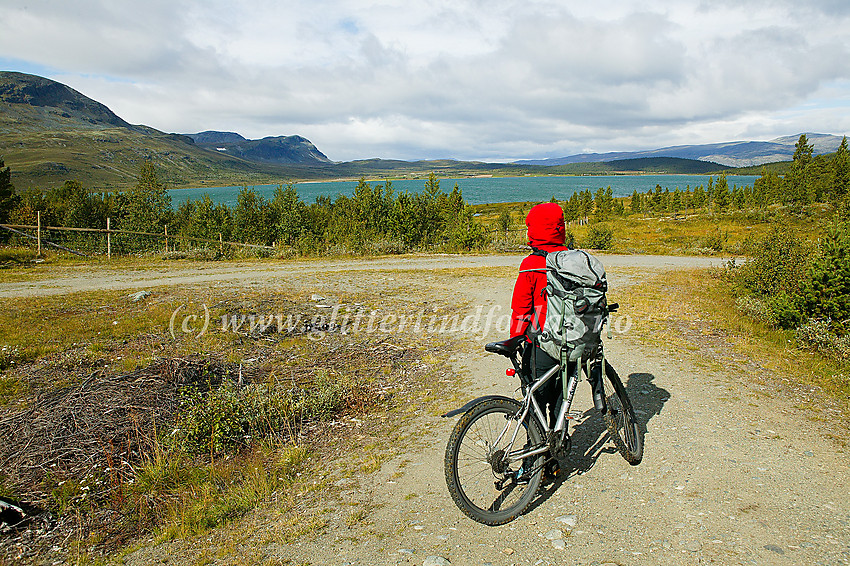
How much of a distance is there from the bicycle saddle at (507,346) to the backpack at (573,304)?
0.16 meters

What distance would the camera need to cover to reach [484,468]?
13.0 ft

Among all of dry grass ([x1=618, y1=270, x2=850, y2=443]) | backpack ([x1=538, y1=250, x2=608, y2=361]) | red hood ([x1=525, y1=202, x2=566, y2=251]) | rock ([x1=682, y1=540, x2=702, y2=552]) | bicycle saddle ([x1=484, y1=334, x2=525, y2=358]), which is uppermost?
red hood ([x1=525, y1=202, x2=566, y2=251])

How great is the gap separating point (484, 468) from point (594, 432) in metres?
1.54

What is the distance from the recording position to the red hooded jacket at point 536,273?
360cm

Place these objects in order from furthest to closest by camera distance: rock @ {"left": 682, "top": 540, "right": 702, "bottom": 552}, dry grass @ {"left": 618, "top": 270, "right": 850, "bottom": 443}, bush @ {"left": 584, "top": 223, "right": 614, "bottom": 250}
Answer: bush @ {"left": 584, "top": 223, "right": 614, "bottom": 250} → dry grass @ {"left": 618, "top": 270, "right": 850, "bottom": 443} → rock @ {"left": 682, "top": 540, "right": 702, "bottom": 552}

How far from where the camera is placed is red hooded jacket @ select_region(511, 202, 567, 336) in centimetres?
360

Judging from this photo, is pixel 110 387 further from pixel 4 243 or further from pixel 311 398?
pixel 4 243

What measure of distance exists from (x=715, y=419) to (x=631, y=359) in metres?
2.25

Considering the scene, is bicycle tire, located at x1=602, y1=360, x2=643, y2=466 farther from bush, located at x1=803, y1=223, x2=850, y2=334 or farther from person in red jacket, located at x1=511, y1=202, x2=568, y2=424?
bush, located at x1=803, y1=223, x2=850, y2=334

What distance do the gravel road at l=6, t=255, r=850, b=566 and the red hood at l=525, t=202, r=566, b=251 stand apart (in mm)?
1970

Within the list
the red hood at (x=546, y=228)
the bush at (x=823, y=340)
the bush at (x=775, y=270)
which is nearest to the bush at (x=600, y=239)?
the bush at (x=775, y=270)

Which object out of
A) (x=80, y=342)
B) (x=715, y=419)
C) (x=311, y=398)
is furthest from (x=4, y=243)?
(x=715, y=419)

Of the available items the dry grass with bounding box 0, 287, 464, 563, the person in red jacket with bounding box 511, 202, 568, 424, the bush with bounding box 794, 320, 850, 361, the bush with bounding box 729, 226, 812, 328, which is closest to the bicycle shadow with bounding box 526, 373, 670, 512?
the person in red jacket with bounding box 511, 202, 568, 424

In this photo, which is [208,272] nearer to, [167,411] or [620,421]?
[167,411]
